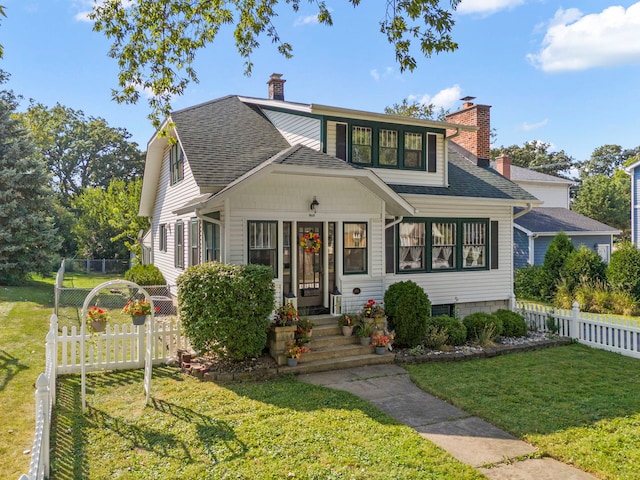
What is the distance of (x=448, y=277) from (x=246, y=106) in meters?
8.81

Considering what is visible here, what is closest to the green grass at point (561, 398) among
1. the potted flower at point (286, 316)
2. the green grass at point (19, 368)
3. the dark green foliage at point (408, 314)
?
the dark green foliage at point (408, 314)

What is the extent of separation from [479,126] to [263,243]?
907cm

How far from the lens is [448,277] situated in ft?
39.6

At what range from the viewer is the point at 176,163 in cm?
1371

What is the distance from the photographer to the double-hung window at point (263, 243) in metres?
9.23

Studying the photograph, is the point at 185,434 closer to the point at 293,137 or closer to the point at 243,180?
the point at 243,180

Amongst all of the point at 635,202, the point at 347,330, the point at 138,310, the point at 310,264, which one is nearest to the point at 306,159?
the point at 310,264

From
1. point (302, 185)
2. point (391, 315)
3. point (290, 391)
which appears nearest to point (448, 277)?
point (391, 315)

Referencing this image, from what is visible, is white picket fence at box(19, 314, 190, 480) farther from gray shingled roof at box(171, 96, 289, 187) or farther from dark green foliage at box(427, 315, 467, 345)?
dark green foliage at box(427, 315, 467, 345)

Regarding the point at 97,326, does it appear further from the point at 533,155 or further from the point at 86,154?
the point at 533,155

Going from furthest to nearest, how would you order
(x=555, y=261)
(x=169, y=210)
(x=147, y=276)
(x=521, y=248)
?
(x=521, y=248), (x=555, y=261), (x=147, y=276), (x=169, y=210)

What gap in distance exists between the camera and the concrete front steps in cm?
824

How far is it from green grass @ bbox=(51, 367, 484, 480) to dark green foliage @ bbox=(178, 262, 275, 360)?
80 centimetres

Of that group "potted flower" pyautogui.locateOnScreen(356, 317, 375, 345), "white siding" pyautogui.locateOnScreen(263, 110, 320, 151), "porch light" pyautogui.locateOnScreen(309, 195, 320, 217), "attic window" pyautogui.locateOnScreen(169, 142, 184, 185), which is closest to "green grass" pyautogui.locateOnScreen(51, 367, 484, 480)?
"potted flower" pyautogui.locateOnScreen(356, 317, 375, 345)
